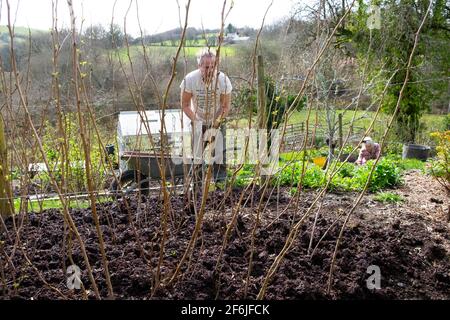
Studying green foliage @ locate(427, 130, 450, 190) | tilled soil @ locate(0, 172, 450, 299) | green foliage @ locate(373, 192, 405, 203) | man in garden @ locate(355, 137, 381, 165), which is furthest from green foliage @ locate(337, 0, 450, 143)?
tilled soil @ locate(0, 172, 450, 299)

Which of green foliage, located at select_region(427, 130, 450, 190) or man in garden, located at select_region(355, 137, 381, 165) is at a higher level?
green foliage, located at select_region(427, 130, 450, 190)

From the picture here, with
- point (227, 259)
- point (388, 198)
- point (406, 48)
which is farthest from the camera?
point (406, 48)

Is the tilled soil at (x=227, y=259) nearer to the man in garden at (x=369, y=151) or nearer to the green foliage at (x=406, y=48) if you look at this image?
the man in garden at (x=369, y=151)

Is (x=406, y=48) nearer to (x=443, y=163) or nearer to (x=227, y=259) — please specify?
(x=443, y=163)

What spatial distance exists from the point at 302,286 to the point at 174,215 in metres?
1.36

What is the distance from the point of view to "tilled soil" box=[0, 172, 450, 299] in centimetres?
238

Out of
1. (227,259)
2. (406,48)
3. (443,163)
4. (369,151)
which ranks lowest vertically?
(369,151)

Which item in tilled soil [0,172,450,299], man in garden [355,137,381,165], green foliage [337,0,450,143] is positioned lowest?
man in garden [355,137,381,165]

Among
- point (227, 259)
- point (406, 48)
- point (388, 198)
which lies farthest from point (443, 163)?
point (406, 48)

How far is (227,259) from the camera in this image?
272 cm

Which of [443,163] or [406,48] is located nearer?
[443,163]

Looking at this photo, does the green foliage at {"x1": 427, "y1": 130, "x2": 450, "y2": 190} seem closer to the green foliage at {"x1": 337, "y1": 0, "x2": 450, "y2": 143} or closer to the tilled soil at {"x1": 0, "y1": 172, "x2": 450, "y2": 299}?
the tilled soil at {"x1": 0, "y1": 172, "x2": 450, "y2": 299}

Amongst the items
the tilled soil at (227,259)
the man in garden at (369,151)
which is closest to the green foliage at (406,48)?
the man in garden at (369,151)
